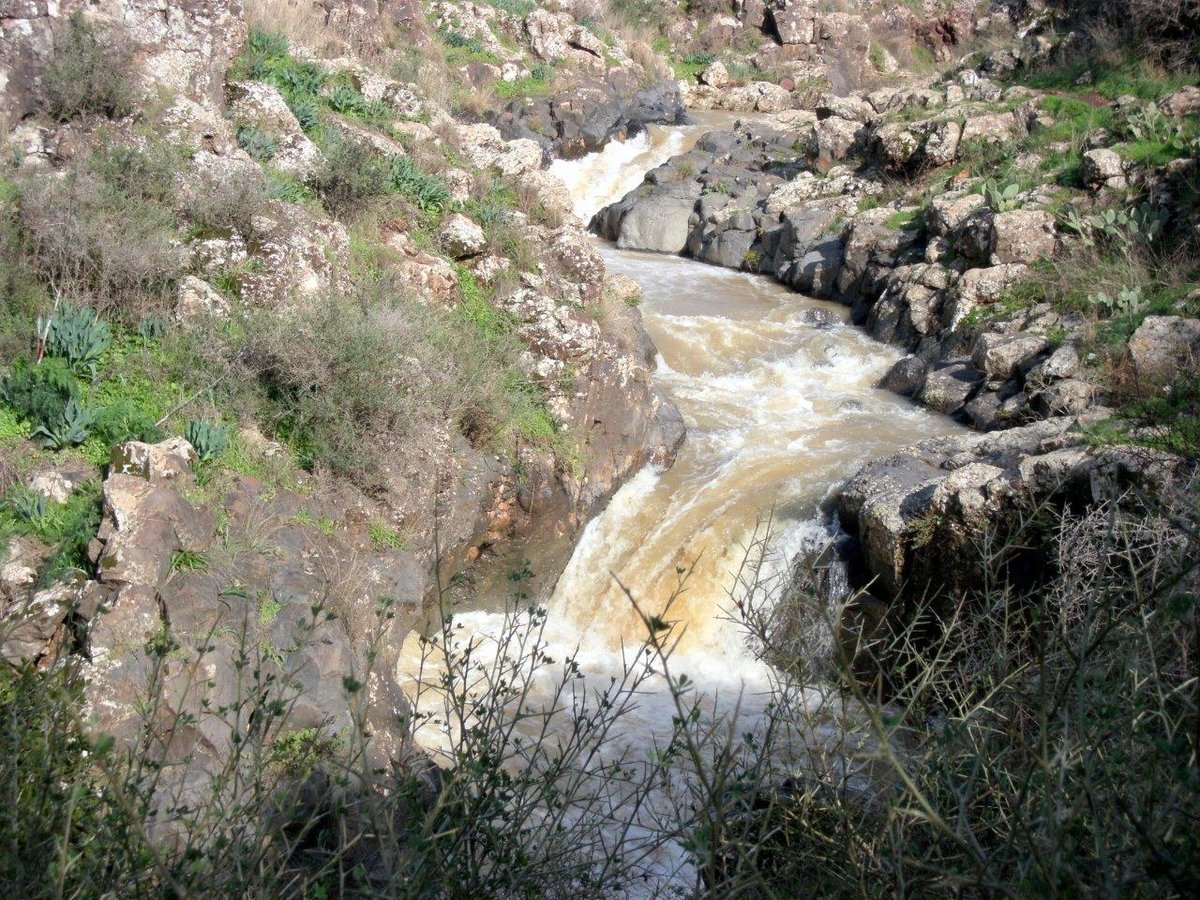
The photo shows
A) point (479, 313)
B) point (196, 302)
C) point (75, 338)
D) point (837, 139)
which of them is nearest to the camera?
point (75, 338)

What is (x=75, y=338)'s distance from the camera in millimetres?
6258

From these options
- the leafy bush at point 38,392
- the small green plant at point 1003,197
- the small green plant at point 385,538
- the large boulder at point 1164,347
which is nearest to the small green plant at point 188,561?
the leafy bush at point 38,392

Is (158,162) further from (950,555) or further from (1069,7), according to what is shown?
(1069,7)

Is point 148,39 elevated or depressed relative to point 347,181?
elevated

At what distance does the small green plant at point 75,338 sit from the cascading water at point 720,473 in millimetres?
3077

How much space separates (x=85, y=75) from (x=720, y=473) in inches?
265

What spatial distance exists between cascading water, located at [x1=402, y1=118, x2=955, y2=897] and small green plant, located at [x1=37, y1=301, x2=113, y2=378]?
3.08 m

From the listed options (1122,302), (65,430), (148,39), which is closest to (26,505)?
(65,430)

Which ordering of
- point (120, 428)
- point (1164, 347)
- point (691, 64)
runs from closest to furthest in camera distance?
point (120, 428)
point (1164, 347)
point (691, 64)

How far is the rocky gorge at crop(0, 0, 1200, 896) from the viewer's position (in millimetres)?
2859

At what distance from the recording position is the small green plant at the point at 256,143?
9.02 m

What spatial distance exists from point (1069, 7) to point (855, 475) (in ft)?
52.7

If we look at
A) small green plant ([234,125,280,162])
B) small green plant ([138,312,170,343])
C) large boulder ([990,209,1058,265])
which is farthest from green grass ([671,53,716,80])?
small green plant ([138,312,170,343])

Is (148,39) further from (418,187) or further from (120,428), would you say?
(120,428)
